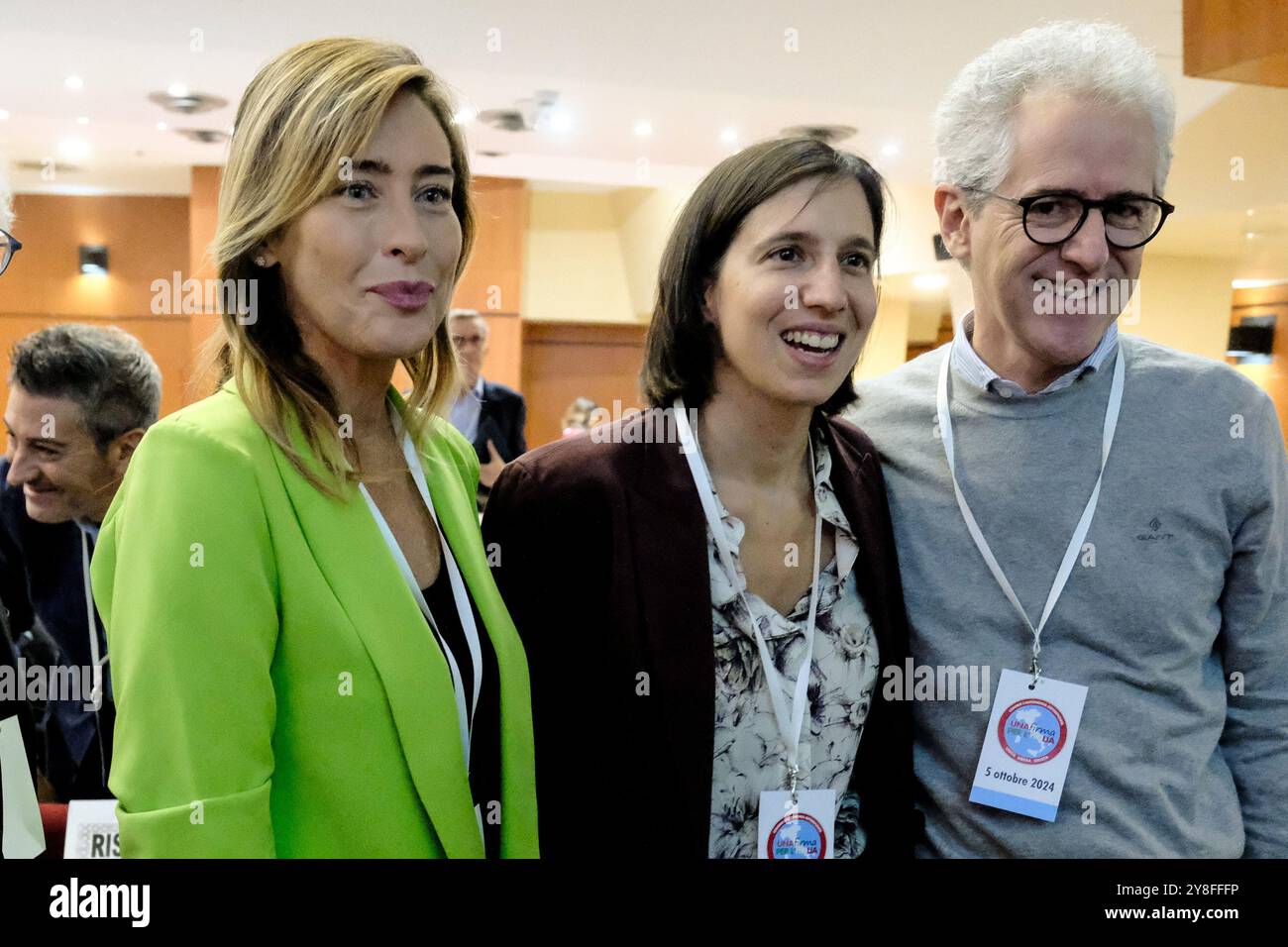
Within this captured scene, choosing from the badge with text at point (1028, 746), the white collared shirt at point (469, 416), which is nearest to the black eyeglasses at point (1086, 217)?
the badge with text at point (1028, 746)

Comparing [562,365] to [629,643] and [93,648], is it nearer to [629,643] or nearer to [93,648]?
[93,648]

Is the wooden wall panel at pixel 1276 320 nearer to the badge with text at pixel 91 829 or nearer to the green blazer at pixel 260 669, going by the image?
the badge with text at pixel 91 829

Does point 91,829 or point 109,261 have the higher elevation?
point 109,261

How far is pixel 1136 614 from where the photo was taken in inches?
61.4

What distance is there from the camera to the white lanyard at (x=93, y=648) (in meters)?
2.19

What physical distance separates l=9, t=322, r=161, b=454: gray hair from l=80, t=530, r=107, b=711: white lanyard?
0.76ft

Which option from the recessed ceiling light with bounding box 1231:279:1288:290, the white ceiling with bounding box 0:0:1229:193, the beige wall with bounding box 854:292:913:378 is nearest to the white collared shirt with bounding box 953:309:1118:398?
the white ceiling with bounding box 0:0:1229:193

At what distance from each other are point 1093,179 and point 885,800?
886mm

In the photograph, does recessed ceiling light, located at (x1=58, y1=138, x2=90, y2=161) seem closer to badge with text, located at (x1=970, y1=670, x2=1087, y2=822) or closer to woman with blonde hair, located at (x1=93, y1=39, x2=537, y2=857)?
woman with blonde hair, located at (x1=93, y1=39, x2=537, y2=857)

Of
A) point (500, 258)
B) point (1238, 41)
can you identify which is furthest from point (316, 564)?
point (500, 258)

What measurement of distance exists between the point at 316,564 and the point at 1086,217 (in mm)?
1087

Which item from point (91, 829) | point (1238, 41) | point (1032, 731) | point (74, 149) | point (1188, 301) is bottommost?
point (91, 829)

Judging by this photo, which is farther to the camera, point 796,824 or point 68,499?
point 68,499
